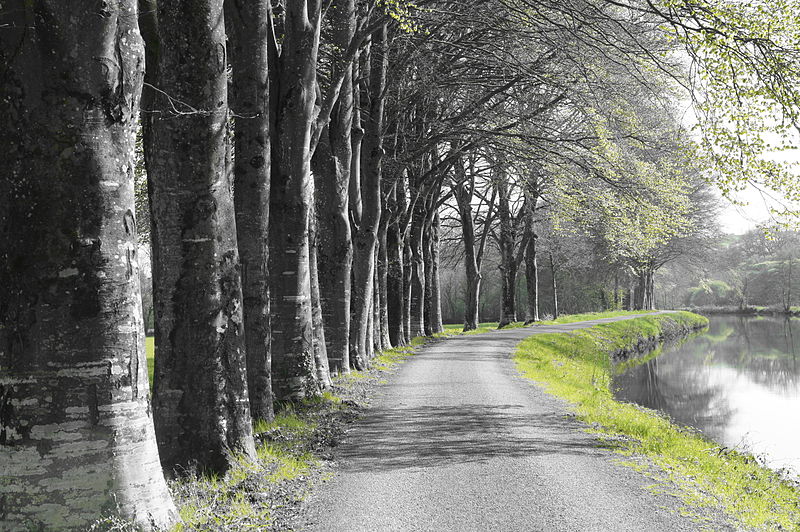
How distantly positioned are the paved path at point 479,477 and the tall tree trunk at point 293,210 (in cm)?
139

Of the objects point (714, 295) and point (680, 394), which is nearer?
point (680, 394)

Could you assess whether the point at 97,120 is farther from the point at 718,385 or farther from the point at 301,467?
the point at 718,385

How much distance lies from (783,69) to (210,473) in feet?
27.6

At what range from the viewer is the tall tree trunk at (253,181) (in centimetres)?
879

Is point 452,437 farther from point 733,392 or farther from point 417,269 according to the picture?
point 417,269

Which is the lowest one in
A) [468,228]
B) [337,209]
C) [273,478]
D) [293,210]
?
[273,478]

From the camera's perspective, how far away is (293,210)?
421 inches

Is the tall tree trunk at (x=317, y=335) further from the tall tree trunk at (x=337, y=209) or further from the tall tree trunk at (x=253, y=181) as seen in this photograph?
the tall tree trunk at (x=253, y=181)

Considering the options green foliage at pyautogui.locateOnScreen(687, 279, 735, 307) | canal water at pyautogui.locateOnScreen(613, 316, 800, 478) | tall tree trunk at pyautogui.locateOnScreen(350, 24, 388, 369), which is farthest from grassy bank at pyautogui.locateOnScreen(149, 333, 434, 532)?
green foliage at pyautogui.locateOnScreen(687, 279, 735, 307)

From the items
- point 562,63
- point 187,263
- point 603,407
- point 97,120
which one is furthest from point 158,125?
point 562,63

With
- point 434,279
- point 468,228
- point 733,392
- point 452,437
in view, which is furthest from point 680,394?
point 452,437

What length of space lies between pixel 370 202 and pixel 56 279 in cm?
1296

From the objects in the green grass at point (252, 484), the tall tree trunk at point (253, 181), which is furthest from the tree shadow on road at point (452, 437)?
the tall tree trunk at point (253, 181)

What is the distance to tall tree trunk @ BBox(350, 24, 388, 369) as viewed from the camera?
54.7ft
